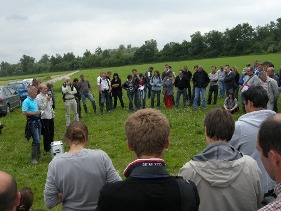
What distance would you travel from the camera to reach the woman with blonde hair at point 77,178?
11.7 ft

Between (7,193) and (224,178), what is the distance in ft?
5.53

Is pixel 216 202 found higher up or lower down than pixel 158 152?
lower down

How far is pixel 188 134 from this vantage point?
464 inches

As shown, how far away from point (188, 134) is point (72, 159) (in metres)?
8.54

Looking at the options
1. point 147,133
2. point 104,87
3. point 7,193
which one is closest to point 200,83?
point 104,87

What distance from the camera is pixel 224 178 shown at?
9.52 feet

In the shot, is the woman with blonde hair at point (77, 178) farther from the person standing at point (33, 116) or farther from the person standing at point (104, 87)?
the person standing at point (104, 87)

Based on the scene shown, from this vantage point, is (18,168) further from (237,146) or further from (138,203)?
(138,203)

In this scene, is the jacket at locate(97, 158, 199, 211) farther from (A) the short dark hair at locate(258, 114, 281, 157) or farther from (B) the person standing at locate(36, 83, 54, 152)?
(B) the person standing at locate(36, 83, 54, 152)

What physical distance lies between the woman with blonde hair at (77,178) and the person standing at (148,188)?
4.26ft

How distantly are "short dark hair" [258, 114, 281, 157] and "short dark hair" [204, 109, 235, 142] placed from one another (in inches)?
40.6

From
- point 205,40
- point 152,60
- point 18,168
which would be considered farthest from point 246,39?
point 18,168

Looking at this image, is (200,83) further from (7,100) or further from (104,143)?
(7,100)

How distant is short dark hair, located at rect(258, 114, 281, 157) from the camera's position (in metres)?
1.97
